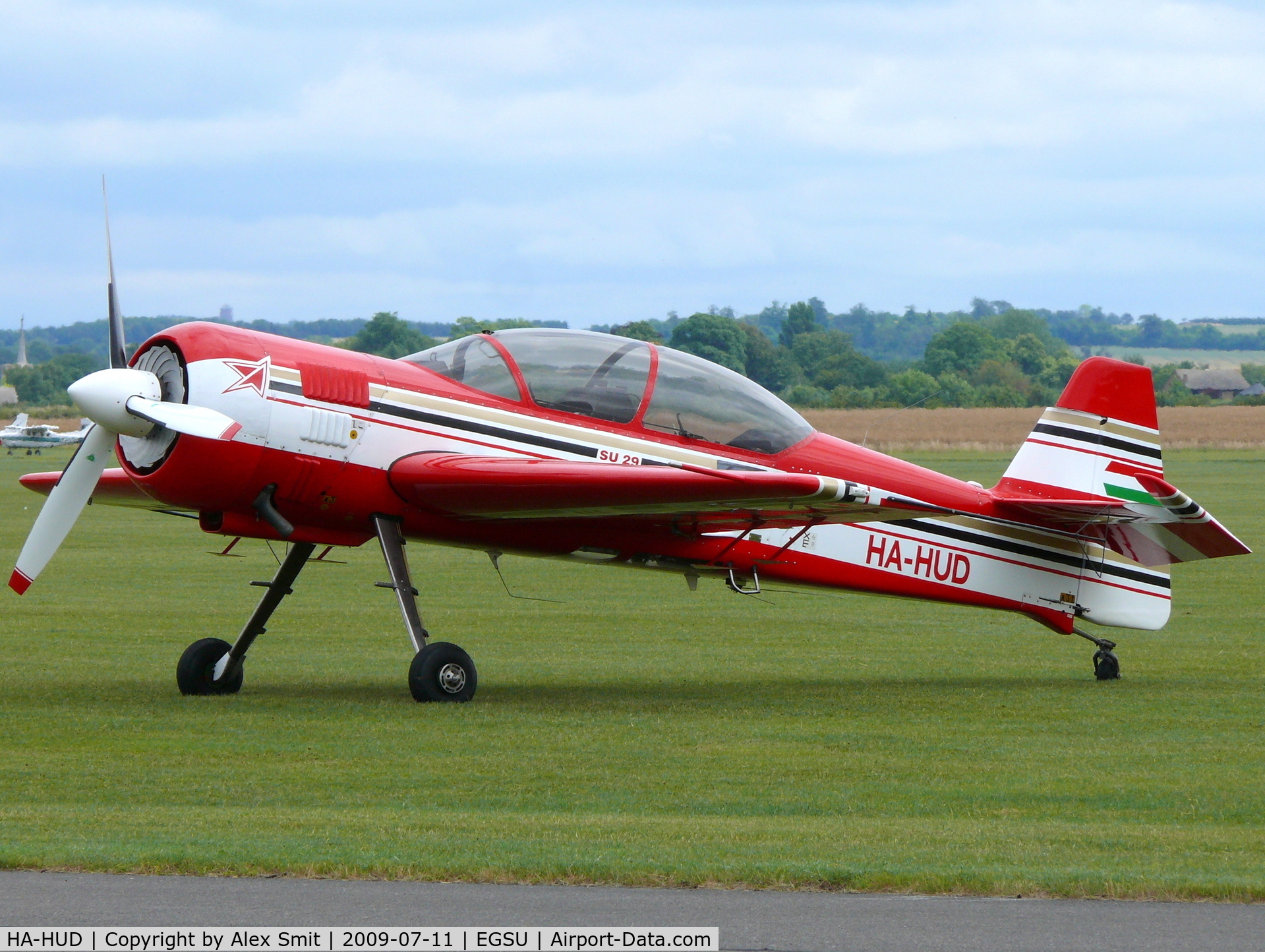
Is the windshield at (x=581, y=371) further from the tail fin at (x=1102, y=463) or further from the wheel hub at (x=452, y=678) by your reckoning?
the tail fin at (x=1102, y=463)

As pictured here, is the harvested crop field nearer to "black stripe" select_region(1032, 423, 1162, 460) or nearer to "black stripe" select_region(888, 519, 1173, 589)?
"black stripe" select_region(1032, 423, 1162, 460)

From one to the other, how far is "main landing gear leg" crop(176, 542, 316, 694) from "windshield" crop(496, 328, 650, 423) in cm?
218

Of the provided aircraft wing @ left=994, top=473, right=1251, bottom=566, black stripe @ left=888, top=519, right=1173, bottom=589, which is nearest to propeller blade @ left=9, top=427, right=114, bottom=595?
black stripe @ left=888, top=519, right=1173, bottom=589

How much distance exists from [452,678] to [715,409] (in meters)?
2.84

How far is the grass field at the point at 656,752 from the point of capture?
6.88m

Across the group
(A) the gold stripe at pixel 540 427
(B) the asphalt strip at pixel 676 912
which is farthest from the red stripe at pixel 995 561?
(B) the asphalt strip at pixel 676 912

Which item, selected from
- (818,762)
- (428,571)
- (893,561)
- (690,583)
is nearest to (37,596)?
(428,571)

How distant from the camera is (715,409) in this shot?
12.4 meters

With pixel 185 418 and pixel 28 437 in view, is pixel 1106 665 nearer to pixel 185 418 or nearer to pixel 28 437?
pixel 185 418

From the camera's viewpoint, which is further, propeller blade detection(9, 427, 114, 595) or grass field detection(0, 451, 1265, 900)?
propeller blade detection(9, 427, 114, 595)

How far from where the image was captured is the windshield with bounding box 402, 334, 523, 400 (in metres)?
12.0

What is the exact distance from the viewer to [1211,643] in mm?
16172

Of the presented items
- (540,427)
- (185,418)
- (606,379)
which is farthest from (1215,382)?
(185,418)

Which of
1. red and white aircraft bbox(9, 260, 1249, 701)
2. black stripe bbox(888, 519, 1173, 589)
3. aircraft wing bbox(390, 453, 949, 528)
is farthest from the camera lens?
black stripe bbox(888, 519, 1173, 589)
